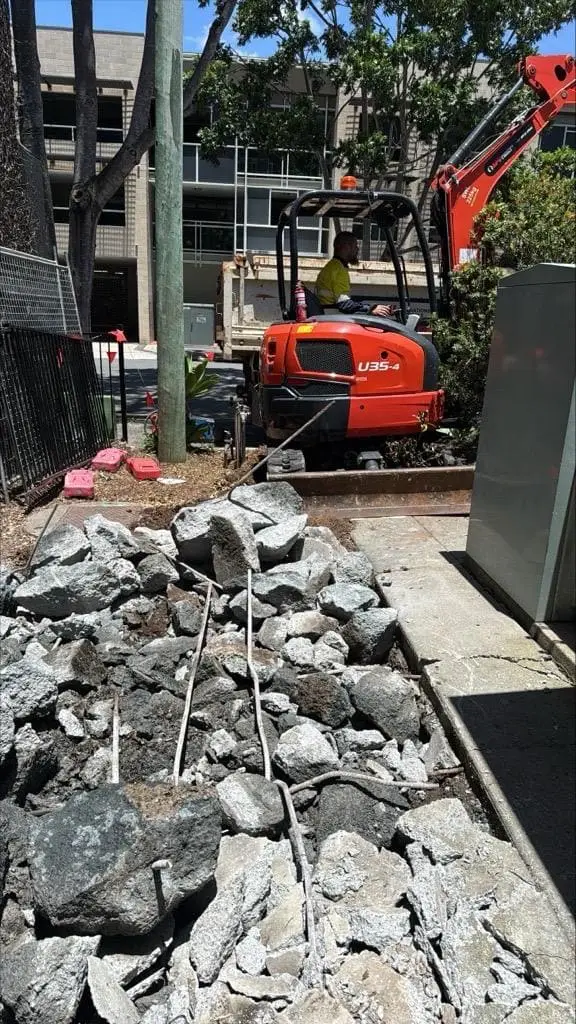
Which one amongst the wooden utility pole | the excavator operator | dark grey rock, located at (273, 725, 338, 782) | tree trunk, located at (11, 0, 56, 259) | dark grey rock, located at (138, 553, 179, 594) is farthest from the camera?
tree trunk, located at (11, 0, 56, 259)

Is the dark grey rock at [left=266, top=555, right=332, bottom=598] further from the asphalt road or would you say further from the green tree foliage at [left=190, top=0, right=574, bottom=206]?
the green tree foliage at [left=190, top=0, right=574, bottom=206]

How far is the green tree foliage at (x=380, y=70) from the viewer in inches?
521

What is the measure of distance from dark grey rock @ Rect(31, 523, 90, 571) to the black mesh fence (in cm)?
164

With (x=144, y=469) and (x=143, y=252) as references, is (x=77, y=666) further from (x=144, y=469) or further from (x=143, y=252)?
(x=143, y=252)

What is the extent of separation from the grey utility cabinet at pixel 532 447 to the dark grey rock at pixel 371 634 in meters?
0.73

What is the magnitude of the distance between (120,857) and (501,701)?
1805 mm

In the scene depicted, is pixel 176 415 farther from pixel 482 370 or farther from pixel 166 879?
pixel 166 879

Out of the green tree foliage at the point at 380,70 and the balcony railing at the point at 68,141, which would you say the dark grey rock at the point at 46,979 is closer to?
the green tree foliage at the point at 380,70

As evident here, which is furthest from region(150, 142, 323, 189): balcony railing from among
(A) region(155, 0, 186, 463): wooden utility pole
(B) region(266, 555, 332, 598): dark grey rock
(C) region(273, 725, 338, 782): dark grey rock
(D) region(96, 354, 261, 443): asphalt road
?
(C) region(273, 725, 338, 782): dark grey rock

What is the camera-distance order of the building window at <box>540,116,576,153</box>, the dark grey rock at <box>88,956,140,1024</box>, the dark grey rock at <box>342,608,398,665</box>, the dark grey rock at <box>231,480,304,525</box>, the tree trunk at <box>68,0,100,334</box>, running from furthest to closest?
1. the building window at <box>540,116,576,153</box>
2. the tree trunk at <box>68,0,100,334</box>
3. the dark grey rock at <box>231,480,304,525</box>
4. the dark grey rock at <box>342,608,398,665</box>
5. the dark grey rock at <box>88,956,140,1024</box>

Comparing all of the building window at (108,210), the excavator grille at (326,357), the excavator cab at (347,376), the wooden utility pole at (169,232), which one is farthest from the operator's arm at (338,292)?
the building window at (108,210)

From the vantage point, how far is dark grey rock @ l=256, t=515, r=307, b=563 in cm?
487

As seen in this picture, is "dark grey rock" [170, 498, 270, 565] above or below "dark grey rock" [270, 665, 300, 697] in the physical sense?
above

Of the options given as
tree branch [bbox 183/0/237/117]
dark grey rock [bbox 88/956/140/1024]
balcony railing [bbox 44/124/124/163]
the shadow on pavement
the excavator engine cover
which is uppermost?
balcony railing [bbox 44/124/124/163]
